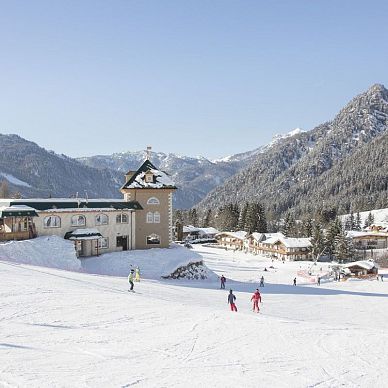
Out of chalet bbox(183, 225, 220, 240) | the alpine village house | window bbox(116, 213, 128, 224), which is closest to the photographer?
the alpine village house

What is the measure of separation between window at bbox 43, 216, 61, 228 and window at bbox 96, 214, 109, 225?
152 inches

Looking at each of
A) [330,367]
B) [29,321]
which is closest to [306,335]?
[330,367]

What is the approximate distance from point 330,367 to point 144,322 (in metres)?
7.60

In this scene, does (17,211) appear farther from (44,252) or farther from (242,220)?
(242,220)

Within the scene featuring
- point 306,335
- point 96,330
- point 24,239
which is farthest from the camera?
point 24,239

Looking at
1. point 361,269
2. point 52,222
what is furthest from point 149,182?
point 361,269

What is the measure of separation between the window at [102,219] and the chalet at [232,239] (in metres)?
74.9

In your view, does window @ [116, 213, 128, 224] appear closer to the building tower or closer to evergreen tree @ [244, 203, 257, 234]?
the building tower

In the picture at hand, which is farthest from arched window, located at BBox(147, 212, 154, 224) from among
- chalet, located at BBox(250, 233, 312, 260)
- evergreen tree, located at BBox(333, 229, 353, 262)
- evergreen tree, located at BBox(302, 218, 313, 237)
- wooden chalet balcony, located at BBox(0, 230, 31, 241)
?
evergreen tree, located at BBox(302, 218, 313, 237)

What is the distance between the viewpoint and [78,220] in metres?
39.8

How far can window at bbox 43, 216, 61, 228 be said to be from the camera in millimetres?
37931

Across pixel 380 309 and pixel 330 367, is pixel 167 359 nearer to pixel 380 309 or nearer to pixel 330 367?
pixel 330 367

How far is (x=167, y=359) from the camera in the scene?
41.8ft

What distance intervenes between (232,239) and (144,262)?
263 feet
